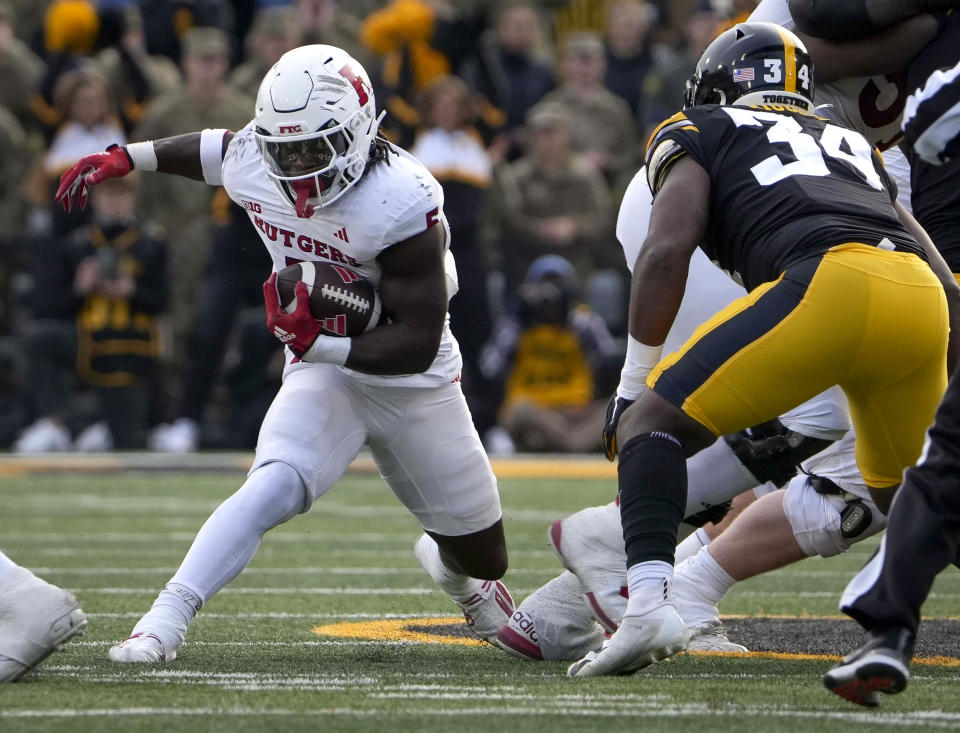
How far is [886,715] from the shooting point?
3369 mm

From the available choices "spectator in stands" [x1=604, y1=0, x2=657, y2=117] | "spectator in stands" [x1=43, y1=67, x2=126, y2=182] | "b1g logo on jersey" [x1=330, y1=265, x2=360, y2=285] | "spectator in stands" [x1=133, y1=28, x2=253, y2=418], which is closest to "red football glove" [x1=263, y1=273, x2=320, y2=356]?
"b1g logo on jersey" [x1=330, y1=265, x2=360, y2=285]

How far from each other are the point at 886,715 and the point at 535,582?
2.72 metres

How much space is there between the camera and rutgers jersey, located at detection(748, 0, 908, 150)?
16.7ft

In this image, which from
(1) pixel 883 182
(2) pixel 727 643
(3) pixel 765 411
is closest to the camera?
(3) pixel 765 411

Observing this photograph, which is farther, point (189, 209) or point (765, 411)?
point (189, 209)

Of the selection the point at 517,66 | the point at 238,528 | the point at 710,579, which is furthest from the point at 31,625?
the point at 517,66

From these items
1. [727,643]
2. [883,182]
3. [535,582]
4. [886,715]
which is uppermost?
[883,182]

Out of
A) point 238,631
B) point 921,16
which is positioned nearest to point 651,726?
point 238,631

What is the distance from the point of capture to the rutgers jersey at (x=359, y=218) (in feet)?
14.4

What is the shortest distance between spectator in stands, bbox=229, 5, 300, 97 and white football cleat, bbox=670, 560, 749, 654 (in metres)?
6.91

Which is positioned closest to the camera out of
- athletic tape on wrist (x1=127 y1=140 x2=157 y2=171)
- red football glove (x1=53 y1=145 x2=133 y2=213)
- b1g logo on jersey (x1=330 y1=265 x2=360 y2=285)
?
b1g logo on jersey (x1=330 y1=265 x2=360 y2=285)

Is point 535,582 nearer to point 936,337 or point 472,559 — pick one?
point 472,559

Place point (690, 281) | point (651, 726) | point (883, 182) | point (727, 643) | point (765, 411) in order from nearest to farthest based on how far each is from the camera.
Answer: point (651, 726)
point (765, 411)
point (883, 182)
point (727, 643)
point (690, 281)

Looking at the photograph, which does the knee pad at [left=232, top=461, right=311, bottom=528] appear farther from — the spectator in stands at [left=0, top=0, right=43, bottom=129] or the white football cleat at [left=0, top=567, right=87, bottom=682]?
the spectator in stands at [left=0, top=0, right=43, bottom=129]
